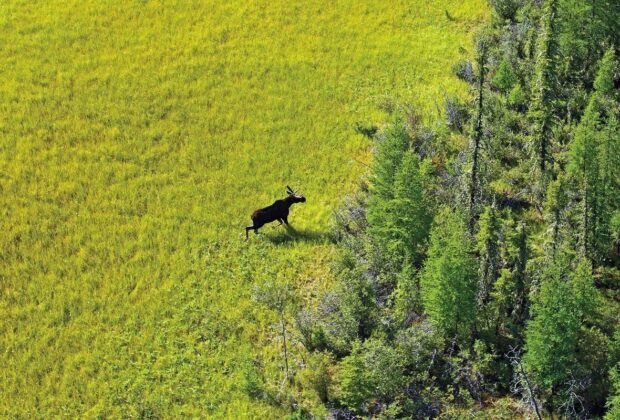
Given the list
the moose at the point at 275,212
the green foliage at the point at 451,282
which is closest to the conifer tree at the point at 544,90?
the green foliage at the point at 451,282

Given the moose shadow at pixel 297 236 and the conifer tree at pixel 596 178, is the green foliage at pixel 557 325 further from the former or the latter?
the moose shadow at pixel 297 236

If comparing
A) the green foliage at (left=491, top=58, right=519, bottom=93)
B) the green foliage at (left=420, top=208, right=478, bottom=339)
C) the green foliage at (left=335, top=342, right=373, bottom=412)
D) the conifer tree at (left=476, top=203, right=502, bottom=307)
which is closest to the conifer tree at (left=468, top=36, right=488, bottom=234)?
the conifer tree at (left=476, top=203, right=502, bottom=307)

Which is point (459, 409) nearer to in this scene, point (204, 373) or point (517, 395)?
point (517, 395)

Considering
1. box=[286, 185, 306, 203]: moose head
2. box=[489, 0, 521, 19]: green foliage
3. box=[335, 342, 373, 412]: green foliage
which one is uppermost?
box=[489, 0, 521, 19]: green foliage

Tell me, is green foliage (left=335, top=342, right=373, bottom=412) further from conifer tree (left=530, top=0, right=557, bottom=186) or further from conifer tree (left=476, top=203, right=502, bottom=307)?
conifer tree (left=530, top=0, right=557, bottom=186)

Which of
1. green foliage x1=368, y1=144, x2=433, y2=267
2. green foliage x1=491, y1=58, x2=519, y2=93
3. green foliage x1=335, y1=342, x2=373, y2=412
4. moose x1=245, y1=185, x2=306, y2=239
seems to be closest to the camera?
green foliage x1=335, y1=342, x2=373, y2=412

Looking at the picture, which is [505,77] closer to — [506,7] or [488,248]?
[506,7]

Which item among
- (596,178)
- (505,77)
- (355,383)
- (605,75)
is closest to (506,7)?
(505,77)
